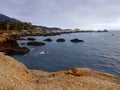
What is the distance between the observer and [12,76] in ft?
44.5

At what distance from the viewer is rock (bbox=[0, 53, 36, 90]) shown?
1243cm

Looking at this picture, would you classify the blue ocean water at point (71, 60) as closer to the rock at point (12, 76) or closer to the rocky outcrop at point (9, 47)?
the rocky outcrop at point (9, 47)

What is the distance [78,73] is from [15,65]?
8104 mm

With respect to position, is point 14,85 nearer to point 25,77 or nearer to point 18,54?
point 25,77

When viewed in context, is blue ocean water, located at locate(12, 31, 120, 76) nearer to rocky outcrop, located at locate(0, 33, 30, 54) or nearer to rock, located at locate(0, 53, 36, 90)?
rocky outcrop, located at locate(0, 33, 30, 54)

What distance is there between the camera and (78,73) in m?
21.6

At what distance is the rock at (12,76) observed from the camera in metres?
12.4

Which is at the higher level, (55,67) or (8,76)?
(8,76)

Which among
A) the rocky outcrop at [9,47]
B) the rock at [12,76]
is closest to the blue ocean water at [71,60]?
the rocky outcrop at [9,47]

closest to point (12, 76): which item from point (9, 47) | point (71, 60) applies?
point (71, 60)

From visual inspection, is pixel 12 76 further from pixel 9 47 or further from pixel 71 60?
pixel 9 47

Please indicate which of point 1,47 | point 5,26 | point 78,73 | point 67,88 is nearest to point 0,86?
point 67,88

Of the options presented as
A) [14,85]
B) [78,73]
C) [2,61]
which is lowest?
[78,73]

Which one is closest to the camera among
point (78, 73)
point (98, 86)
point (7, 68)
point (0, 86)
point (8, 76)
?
point (0, 86)
